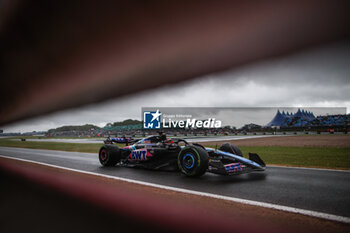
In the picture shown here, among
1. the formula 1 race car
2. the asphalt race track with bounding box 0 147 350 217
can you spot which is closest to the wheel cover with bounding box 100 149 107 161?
the formula 1 race car

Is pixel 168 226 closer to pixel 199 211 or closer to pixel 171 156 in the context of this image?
pixel 199 211

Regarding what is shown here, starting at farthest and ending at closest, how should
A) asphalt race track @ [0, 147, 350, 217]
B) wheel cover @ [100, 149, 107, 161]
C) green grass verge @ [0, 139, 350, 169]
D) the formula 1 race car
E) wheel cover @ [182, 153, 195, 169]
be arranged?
1. wheel cover @ [100, 149, 107, 161]
2. green grass verge @ [0, 139, 350, 169]
3. wheel cover @ [182, 153, 195, 169]
4. the formula 1 race car
5. asphalt race track @ [0, 147, 350, 217]

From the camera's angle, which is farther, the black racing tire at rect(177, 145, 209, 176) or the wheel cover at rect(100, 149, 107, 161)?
the wheel cover at rect(100, 149, 107, 161)

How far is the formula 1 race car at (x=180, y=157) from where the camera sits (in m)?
5.14

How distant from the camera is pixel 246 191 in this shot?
Result: 4012 millimetres

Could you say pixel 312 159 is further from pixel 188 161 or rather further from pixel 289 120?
pixel 289 120

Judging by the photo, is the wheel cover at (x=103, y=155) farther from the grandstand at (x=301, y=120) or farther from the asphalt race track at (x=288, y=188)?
the grandstand at (x=301, y=120)

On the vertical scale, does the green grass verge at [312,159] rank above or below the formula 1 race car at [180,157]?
below

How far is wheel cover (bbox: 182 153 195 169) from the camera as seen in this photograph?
535 centimetres

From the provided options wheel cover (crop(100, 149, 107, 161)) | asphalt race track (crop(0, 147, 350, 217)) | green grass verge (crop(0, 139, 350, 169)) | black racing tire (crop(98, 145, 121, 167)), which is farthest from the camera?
wheel cover (crop(100, 149, 107, 161))

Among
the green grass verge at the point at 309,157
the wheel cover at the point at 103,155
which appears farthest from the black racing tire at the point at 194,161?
the green grass verge at the point at 309,157

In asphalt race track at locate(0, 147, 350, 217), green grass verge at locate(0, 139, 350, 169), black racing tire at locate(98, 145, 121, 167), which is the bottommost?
green grass verge at locate(0, 139, 350, 169)

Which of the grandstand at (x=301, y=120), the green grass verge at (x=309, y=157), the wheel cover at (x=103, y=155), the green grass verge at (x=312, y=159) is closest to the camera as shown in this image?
the green grass verge at (x=312, y=159)

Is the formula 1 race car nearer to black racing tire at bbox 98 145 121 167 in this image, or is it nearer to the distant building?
black racing tire at bbox 98 145 121 167
